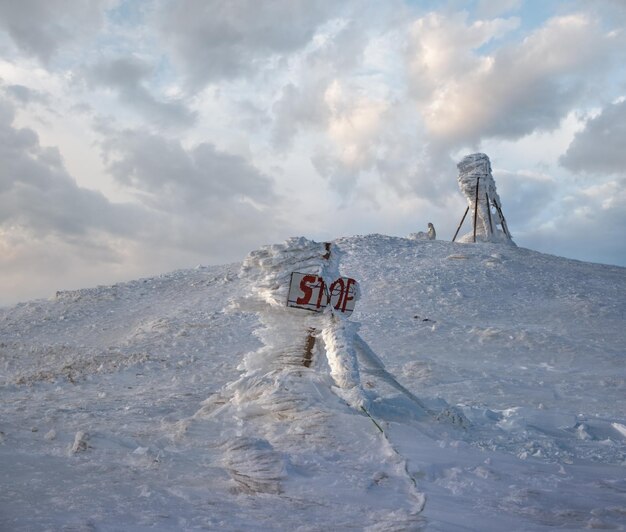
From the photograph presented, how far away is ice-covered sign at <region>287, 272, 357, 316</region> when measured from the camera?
9.52 m

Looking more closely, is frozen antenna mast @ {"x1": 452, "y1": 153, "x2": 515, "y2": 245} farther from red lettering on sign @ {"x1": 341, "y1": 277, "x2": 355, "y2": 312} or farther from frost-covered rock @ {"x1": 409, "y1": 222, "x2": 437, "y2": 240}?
red lettering on sign @ {"x1": 341, "y1": 277, "x2": 355, "y2": 312}

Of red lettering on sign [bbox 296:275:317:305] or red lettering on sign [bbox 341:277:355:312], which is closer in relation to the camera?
red lettering on sign [bbox 296:275:317:305]

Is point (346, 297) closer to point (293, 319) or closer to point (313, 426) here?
point (293, 319)

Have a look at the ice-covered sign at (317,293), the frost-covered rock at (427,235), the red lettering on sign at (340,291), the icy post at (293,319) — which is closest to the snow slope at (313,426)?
the icy post at (293,319)

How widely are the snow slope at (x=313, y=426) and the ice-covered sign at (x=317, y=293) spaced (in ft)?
0.97

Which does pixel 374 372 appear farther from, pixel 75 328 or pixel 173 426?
pixel 75 328

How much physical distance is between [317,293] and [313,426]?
3188 mm

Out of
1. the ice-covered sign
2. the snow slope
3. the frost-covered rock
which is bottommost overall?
the snow slope

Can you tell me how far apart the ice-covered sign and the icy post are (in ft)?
0.40

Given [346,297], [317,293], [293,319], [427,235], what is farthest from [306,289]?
[427,235]

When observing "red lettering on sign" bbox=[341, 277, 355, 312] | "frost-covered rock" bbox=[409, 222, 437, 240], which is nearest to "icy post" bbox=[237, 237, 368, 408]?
"red lettering on sign" bbox=[341, 277, 355, 312]

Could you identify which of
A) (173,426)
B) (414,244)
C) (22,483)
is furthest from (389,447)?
(414,244)

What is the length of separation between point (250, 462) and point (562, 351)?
12181mm

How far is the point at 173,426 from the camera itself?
293 inches
